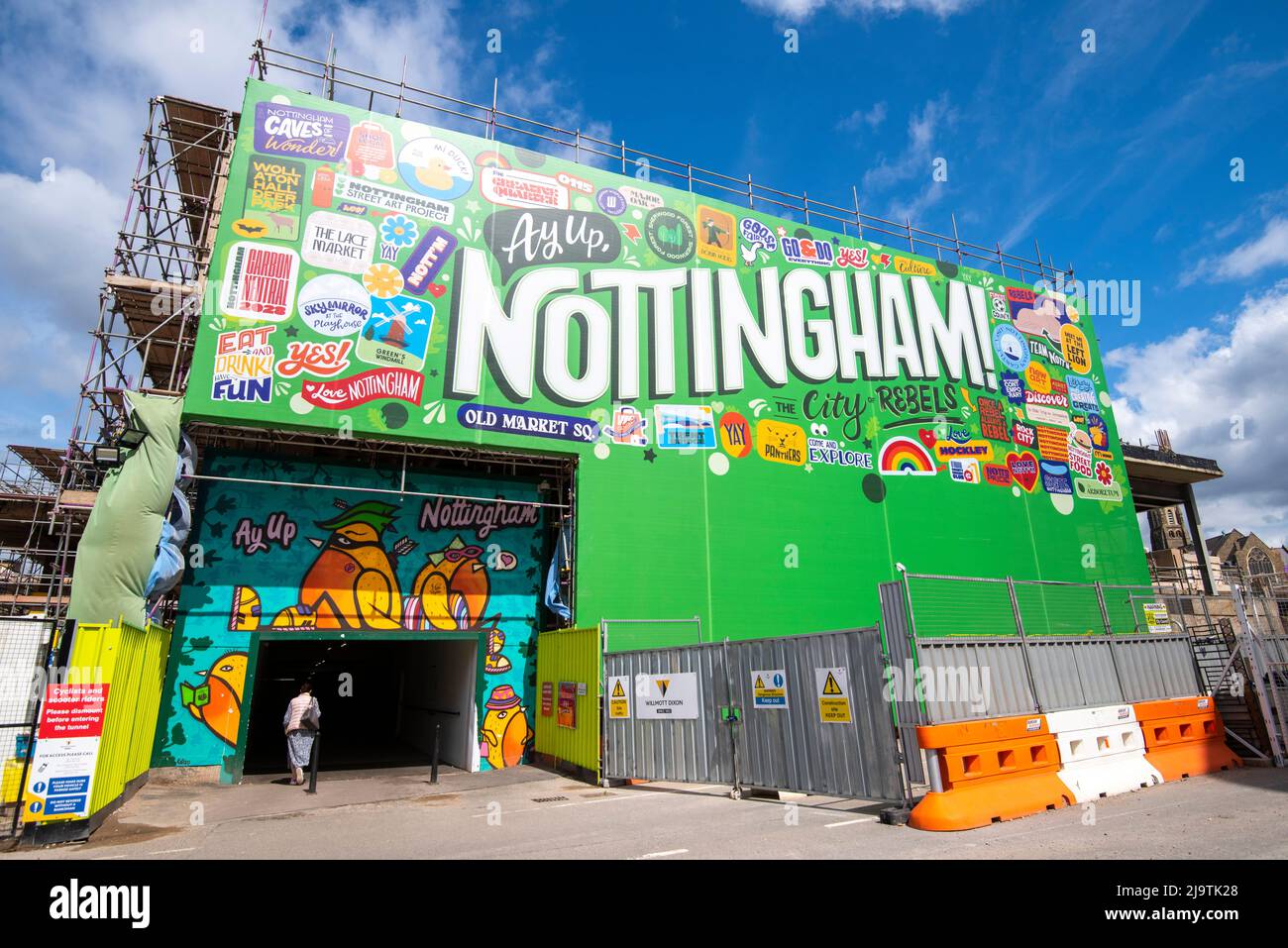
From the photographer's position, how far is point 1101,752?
387 inches

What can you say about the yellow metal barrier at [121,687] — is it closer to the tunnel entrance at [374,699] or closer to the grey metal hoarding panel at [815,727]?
Answer: the tunnel entrance at [374,699]

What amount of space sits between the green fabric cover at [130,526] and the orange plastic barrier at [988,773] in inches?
471

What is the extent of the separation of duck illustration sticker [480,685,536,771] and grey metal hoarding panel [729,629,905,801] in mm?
6977

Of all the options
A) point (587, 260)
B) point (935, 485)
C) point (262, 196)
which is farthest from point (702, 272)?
point (262, 196)

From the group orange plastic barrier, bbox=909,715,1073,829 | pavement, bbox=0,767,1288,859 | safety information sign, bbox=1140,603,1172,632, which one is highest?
safety information sign, bbox=1140,603,1172,632

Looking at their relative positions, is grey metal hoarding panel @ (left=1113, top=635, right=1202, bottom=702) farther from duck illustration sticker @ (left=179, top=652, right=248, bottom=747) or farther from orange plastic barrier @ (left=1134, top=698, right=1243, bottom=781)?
duck illustration sticker @ (left=179, top=652, right=248, bottom=747)

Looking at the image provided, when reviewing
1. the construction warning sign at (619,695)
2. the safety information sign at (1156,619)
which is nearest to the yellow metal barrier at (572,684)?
the construction warning sign at (619,695)

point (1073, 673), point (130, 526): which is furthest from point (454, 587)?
point (1073, 673)

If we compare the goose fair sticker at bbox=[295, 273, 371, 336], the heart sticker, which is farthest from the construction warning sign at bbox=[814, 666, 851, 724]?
the heart sticker

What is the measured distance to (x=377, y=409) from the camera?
50.3ft

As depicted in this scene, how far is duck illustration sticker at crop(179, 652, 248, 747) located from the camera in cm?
1412

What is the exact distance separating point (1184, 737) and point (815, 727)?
6.05 m

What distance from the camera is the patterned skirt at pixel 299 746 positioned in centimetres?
1437

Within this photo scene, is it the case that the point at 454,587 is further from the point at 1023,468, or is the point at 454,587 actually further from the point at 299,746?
the point at 1023,468
